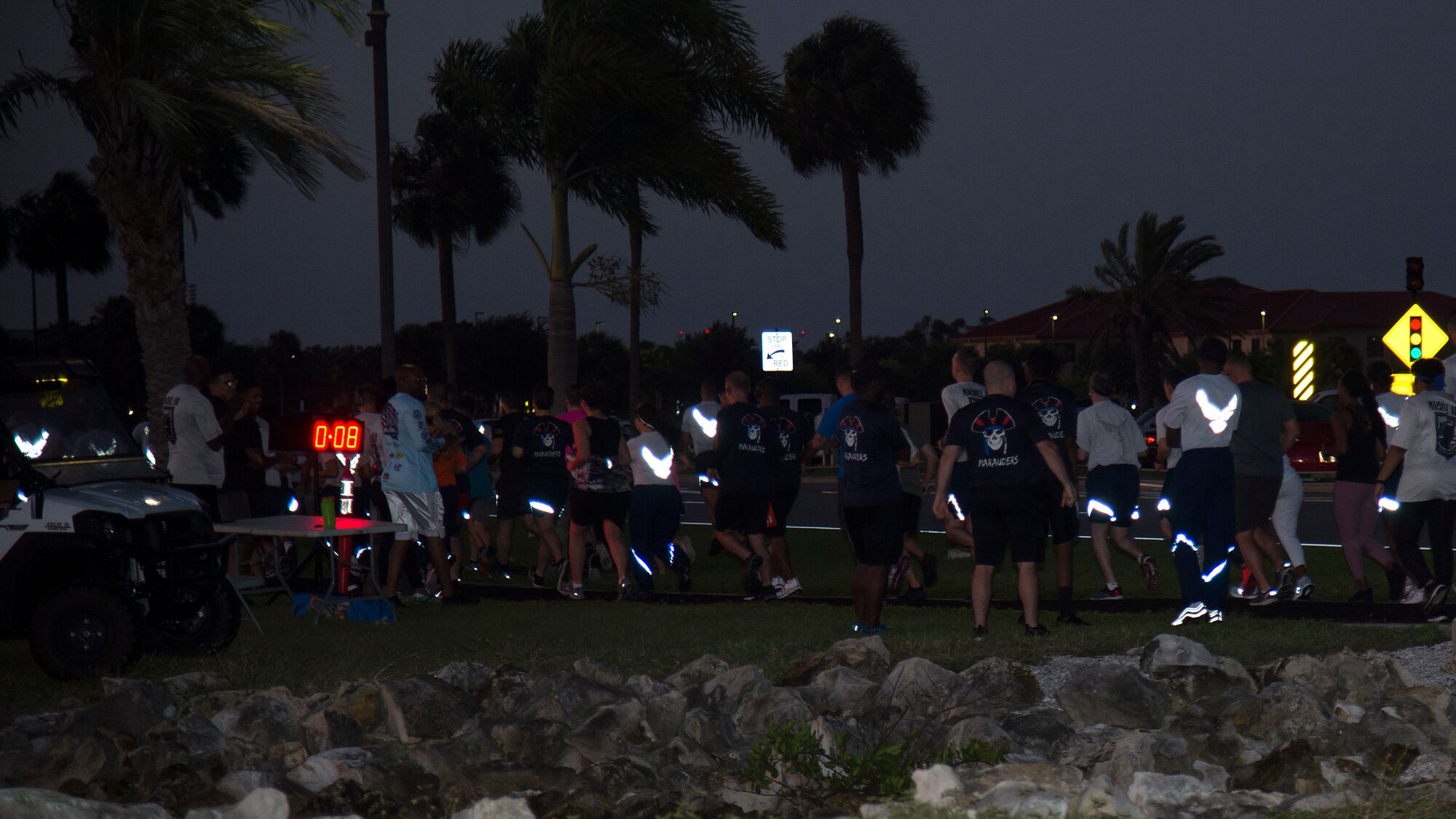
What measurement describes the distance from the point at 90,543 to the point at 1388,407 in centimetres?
951

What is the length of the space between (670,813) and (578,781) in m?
0.48

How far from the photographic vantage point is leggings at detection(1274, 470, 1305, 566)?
11.0 metres

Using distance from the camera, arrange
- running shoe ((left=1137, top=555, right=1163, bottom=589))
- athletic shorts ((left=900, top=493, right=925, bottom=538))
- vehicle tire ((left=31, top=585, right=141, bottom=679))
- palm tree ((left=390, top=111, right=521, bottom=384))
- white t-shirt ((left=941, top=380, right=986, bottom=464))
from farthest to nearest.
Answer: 1. palm tree ((left=390, top=111, right=521, bottom=384))
2. athletic shorts ((left=900, top=493, right=925, bottom=538))
3. running shoe ((left=1137, top=555, right=1163, bottom=589))
4. white t-shirt ((left=941, top=380, right=986, bottom=464))
5. vehicle tire ((left=31, top=585, right=141, bottom=679))

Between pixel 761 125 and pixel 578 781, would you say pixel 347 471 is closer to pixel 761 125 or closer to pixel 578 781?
pixel 578 781

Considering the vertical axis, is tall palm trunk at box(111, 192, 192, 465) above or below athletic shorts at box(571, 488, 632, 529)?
above

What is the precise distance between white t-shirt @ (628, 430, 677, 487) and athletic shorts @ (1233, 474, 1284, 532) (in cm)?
476

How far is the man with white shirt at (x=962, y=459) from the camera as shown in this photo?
10.6 metres

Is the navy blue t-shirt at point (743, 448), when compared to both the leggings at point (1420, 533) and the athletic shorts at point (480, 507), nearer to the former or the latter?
the athletic shorts at point (480, 507)

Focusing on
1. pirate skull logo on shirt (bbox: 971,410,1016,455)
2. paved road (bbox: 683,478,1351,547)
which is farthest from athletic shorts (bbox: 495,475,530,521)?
paved road (bbox: 683,478,1351,547)

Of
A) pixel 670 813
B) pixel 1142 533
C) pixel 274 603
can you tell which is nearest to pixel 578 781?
pixel 670 813

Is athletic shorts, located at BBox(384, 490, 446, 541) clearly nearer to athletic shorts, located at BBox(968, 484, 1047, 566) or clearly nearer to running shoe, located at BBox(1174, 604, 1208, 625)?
athletic shorts, located at BBox(968, 484, 1047, 566)

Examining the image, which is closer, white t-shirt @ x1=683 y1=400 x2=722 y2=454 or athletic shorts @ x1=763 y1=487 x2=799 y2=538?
athletic shorts @ x1=763 y1=487 x2=799 y2=538

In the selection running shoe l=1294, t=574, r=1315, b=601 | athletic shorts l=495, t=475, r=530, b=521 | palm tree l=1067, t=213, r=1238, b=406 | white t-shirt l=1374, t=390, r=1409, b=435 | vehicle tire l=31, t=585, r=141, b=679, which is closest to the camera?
vehicle tire l=31, t=585, r=141, b=679

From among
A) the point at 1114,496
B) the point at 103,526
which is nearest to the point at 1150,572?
the point at 1114,496
